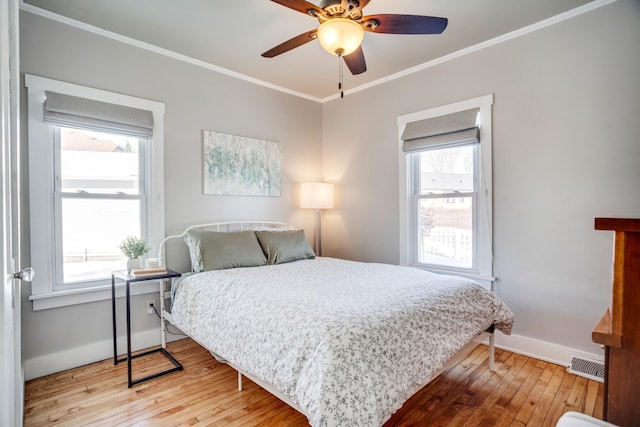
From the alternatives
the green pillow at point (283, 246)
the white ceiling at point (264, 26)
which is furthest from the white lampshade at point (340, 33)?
→ the green pillow at point (283, 246)

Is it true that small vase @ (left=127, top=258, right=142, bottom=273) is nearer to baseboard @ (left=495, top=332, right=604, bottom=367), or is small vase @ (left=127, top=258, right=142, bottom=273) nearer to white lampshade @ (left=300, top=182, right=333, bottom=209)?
white lampshade @ (left=300, top=182, right=333, bottom=209)

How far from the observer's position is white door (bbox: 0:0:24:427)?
2.72 ft

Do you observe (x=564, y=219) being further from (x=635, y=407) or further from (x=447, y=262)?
(x=635, y=407)

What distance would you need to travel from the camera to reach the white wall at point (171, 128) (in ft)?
8.27

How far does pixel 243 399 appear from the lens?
2205mm

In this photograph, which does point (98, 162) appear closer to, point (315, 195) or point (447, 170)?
point (315, 195)

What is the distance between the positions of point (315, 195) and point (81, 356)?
8.89ft

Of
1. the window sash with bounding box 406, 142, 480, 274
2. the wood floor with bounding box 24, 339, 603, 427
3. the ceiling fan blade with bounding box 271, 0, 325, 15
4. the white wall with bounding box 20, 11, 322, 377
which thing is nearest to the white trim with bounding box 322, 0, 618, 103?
the window sash with bounding box 406, 142, 480, 274

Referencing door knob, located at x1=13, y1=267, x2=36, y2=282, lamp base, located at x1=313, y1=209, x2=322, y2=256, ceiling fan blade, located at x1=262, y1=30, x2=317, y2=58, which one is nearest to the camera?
door knob, located at x1=13, y1=267, x2=36, y2=282

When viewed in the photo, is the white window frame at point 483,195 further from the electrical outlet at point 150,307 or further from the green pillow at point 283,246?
the electrical outlet at point 150,307

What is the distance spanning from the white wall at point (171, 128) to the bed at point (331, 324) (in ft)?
1.61

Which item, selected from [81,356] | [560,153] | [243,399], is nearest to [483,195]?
[560,153]

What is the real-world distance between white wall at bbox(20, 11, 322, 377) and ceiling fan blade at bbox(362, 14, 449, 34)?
202 centimetres

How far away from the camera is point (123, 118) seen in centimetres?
284
